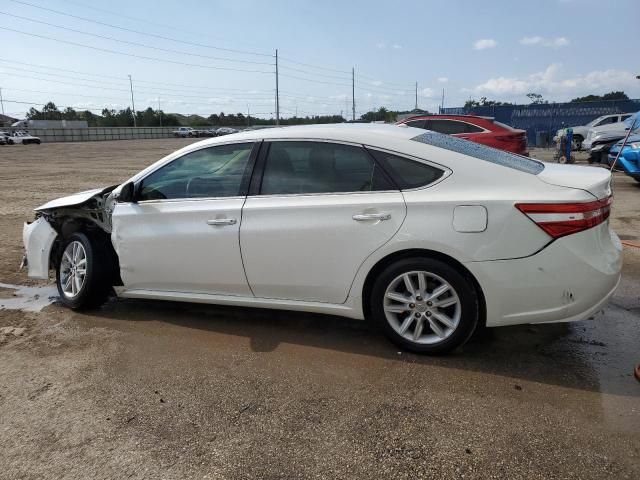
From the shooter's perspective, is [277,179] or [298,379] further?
[277,179]

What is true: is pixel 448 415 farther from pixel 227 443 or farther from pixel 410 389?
pixel 227 443

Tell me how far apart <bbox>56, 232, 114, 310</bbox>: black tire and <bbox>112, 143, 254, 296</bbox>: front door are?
28 cm

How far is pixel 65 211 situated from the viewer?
4902 millimetres

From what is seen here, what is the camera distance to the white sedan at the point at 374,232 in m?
3.22

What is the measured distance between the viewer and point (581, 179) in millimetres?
3441

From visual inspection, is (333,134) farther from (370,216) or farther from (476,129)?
(476,129)

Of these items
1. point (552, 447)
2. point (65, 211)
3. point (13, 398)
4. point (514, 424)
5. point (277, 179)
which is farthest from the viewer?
point (65, 211)

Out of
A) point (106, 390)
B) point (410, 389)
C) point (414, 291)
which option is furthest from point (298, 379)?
point (106, 390)

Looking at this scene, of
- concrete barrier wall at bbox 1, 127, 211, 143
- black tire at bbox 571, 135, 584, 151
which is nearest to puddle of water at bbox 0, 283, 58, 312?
black tire at bbox 571, 135, 584, 151

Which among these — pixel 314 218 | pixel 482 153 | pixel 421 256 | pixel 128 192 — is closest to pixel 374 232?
pixel 421 256

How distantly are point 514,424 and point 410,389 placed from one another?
0.64 metres

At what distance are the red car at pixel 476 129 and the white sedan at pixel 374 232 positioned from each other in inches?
341

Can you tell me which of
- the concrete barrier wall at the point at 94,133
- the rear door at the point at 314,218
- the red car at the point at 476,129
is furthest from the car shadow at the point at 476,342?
the concrete barrier wall at the point at 94,133

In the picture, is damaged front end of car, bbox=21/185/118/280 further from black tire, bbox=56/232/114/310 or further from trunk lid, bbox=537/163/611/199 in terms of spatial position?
trunk lid, bbox=537/163/611/199
